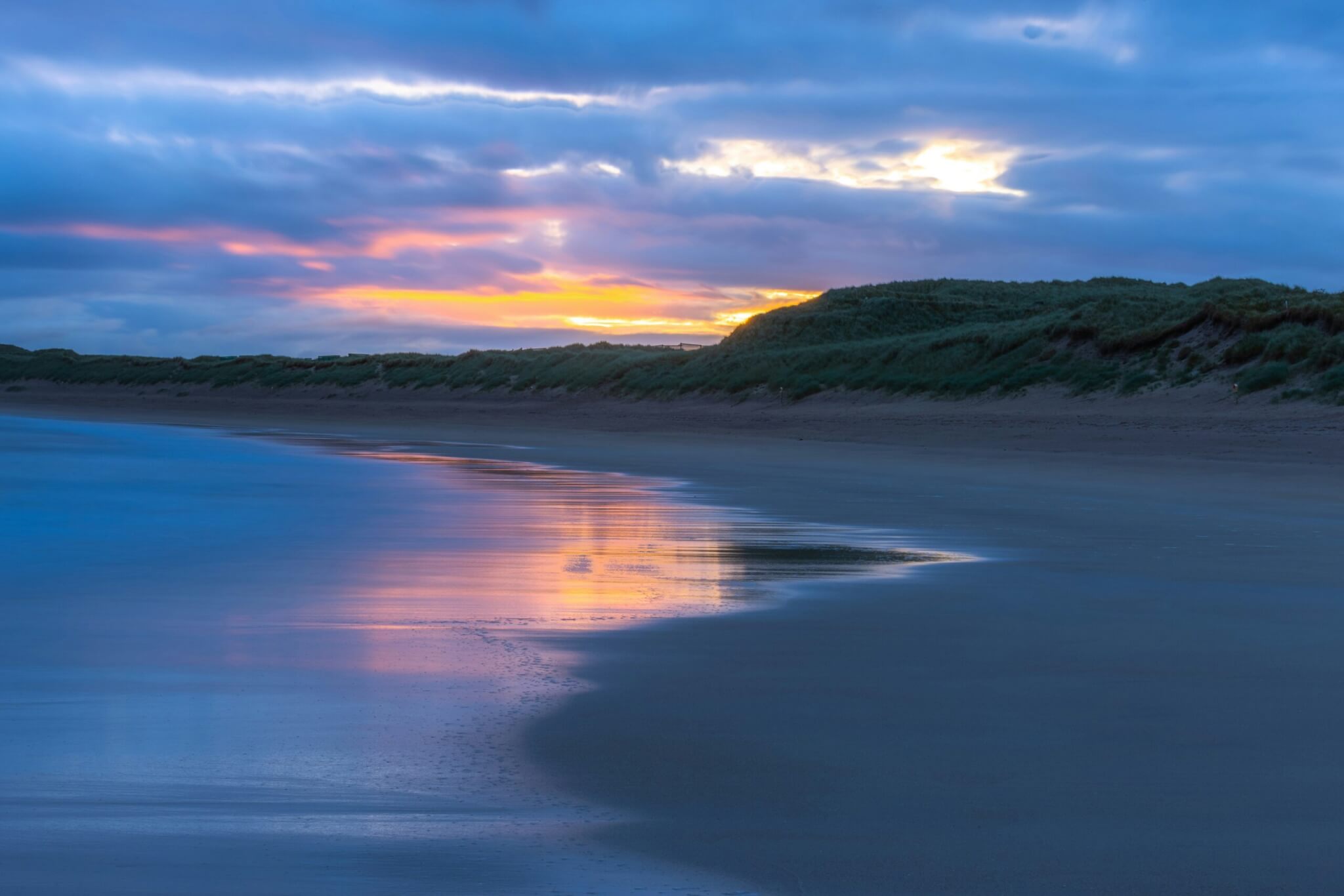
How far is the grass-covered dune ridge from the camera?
102ft

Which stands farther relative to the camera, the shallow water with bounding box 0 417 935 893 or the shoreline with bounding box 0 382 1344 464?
the shoreline with bounding box 0 382 1344 464

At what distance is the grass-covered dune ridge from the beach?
20.3m

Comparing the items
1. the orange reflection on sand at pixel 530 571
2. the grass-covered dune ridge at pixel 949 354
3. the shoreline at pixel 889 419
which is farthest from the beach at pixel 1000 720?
the grass-covered dune ridge at pixel 949 354

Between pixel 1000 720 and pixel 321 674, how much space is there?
8.98 ft

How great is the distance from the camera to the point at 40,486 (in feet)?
51.4

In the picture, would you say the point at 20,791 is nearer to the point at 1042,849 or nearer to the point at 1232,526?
the point at 1042,849

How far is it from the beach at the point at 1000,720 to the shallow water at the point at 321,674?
0.29m

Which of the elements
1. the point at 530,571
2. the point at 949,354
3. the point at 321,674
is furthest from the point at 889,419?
the point at 321,674

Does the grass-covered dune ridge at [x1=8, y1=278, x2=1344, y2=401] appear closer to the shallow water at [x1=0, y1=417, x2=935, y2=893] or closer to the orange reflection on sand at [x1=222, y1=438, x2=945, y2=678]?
the orange reflection on sand at [x1=222, y1=438, x2=945, y2=678]

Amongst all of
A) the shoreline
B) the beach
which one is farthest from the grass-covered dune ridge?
the beach

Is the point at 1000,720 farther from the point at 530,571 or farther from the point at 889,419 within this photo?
the point at 889,419

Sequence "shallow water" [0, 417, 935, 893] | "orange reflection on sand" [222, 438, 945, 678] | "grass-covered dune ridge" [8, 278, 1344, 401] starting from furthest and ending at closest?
"grass-covered dune ridge" [8, 278, 1344, 401]
"orange reflection on sand" [222, 438, 945, 678]
"shallow water" [0, 417, 935, 893]

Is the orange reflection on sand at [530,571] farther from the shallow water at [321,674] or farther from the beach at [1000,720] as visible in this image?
the beach at [1000,720]

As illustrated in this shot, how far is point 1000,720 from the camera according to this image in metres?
4.82
